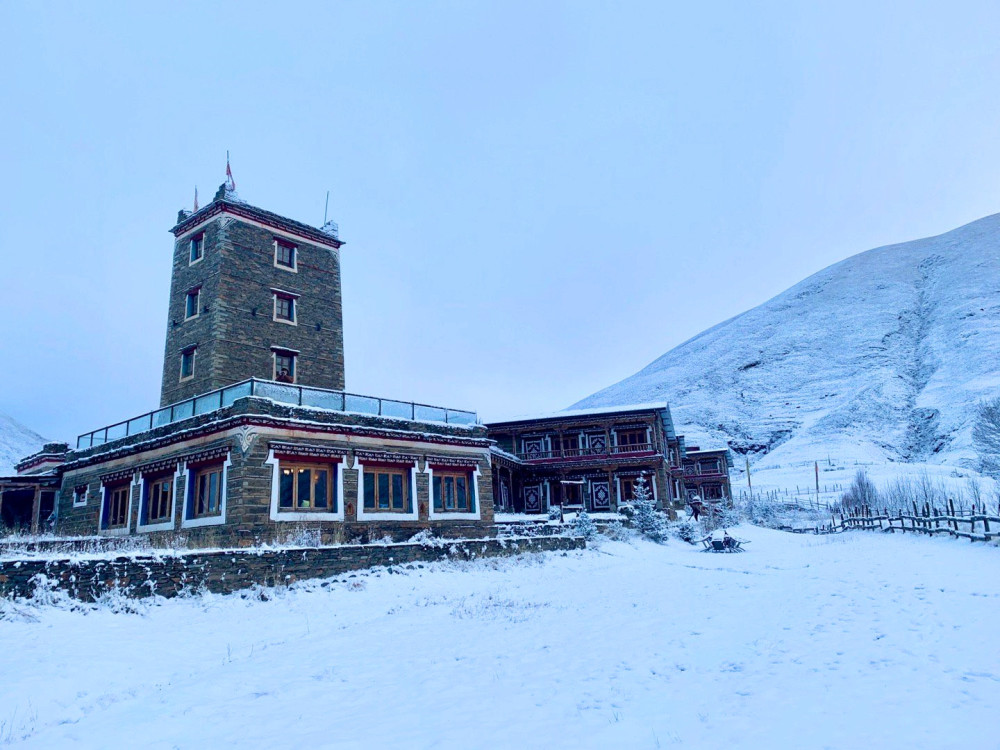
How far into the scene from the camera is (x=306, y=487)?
2291 centimetres

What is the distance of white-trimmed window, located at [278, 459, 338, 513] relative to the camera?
22.2 m

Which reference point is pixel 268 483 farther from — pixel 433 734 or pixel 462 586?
pixel 433 734

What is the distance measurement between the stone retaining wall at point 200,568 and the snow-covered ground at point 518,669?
486 millimetres

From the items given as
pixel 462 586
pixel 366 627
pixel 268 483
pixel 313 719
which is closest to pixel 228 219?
pixel 268 483

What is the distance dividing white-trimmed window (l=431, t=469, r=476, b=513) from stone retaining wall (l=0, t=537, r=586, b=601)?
18.0ft

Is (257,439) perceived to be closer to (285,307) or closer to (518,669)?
(285,307)

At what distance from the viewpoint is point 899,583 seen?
16828 millimetres

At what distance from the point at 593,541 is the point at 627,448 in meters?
21.8

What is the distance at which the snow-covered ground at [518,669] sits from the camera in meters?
7.18

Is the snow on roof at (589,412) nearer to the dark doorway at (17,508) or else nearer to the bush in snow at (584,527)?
the bush in snow at (584,527)

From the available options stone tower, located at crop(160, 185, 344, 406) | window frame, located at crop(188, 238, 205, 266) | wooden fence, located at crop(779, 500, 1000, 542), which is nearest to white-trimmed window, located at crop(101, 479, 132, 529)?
stone tower, located at crop(160, 185, 344, 406)

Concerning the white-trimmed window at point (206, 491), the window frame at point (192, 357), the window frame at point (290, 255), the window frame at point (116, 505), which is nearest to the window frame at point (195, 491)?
the white-trimmed window at point (206, 491)

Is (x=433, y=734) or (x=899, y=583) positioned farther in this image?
(x=899, y=583)

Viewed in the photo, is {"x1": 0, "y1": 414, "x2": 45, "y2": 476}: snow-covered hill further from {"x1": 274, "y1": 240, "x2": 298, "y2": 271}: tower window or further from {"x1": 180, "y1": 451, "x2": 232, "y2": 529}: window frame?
{"x1": 180, "y1": 451, "x2": 232, "y2": 529}: window frame
